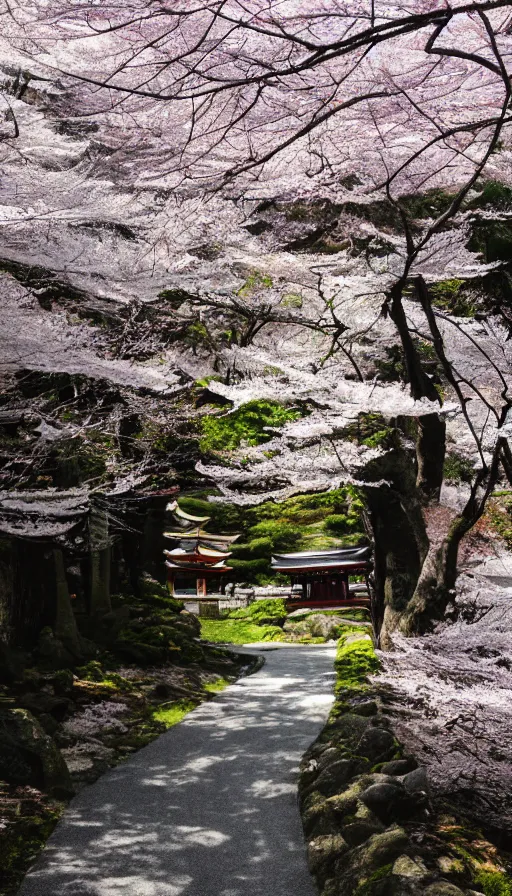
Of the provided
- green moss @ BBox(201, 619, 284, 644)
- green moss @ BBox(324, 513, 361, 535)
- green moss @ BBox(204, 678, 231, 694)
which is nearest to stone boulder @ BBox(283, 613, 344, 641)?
green moss @ BBox(201, 619, 284, 644)

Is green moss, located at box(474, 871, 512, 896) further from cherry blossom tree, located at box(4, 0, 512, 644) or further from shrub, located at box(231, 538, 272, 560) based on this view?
shrub, located at box(231, 538, 272, 560)

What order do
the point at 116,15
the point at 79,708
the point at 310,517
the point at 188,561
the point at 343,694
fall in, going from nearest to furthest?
1. the point at 116,15
2. the point at 79,708
3. the point at 343,694
4. the point at 188,561
5. the point at 310,517

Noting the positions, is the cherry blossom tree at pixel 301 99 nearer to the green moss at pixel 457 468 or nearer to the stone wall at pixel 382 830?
the stone wall at pixel 382 830

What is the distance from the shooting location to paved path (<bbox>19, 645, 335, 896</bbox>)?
519cm

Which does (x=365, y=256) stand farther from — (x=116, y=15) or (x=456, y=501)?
(x=456, y=501)

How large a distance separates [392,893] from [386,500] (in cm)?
716

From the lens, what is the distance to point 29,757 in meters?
6.89

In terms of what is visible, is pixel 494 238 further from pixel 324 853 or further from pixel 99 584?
pixel 99 584

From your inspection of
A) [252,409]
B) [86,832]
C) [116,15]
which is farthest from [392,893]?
[252,409]

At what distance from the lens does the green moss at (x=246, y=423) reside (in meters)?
14.6

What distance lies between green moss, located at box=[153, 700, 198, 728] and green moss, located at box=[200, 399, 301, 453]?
5085mm

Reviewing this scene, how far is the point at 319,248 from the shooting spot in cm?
923

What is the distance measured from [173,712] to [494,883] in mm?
6523

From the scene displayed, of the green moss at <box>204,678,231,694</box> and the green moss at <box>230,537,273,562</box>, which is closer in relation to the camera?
the green moss at <box>204,678,231,694</box>
